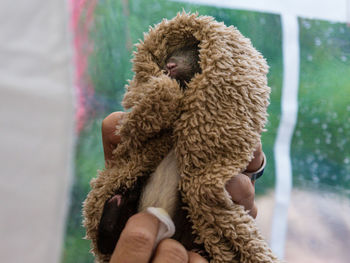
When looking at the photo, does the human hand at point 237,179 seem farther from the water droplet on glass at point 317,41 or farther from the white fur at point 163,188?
the water droplet on glass at point 317,41

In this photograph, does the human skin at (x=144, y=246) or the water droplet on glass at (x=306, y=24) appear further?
the water droplet on glass at (x=306, y=24)

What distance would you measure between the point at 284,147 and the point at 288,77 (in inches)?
7.6

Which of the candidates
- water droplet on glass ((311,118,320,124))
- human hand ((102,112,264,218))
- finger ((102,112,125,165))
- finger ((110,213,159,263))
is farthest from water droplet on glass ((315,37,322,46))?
finger ((110,213,159,263))

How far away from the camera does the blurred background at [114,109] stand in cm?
68

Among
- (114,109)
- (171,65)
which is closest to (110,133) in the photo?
(171,65)

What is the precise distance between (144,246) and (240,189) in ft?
0.45

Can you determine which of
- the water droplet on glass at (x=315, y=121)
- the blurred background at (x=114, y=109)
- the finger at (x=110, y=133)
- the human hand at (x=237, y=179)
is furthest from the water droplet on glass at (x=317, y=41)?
the finger at (x=110, y=133)

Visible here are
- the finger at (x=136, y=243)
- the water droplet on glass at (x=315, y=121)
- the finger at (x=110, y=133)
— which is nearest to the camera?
the finger at (x=136, y=243)

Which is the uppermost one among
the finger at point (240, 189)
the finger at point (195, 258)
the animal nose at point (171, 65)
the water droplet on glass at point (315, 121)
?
the water droplet on glass at point (315, 121)

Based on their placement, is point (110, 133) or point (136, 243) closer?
point (136, 243)

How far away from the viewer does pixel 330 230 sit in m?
0.98

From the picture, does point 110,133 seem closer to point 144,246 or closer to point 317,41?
point 144,246

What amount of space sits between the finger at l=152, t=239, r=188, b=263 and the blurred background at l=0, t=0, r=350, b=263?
1.29ft

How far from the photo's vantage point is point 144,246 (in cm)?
38
